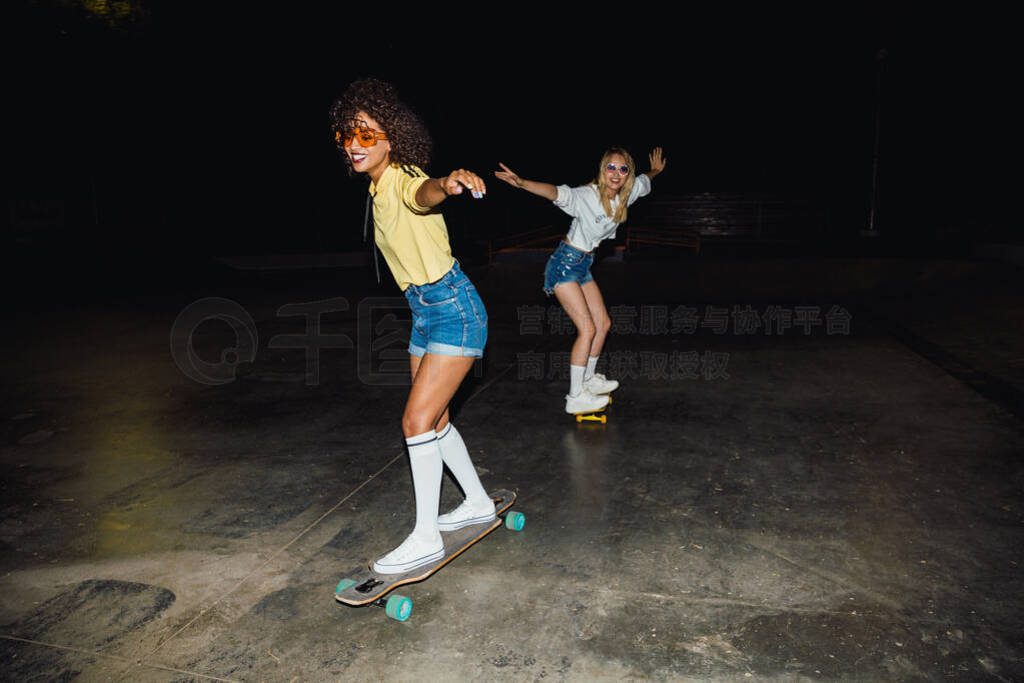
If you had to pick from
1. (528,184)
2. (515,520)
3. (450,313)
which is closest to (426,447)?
(450,313)

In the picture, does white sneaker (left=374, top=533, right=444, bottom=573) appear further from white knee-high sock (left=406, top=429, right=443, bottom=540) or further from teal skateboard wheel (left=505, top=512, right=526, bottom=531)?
teal skateboard wheel (left=505, top=512, right=526, bottom=531)

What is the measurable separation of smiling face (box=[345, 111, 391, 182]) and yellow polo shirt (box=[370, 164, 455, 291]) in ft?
0.15

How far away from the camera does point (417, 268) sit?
2.90 m

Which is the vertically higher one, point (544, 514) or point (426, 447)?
point (426, 447)

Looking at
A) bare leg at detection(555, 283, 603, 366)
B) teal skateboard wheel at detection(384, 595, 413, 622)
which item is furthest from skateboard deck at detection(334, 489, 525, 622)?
bare leg at detection(555, 283, 603, 366)

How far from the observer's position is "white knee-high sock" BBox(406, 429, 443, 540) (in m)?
3.01

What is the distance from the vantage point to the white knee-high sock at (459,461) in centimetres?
324

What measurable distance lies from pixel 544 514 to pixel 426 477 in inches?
37.3

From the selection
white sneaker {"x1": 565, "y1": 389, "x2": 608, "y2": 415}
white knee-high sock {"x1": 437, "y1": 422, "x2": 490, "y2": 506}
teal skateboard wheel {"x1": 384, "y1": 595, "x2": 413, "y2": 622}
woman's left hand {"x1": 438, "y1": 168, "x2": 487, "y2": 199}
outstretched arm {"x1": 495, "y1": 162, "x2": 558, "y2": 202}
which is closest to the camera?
woman's left hand {"x1": 438, "y1": 168, "x2": 487, "y2": 199}

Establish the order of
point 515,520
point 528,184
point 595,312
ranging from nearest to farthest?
point 515,520 → point 528,184 → point 595,312

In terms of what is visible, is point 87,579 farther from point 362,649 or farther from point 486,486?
point 486,486

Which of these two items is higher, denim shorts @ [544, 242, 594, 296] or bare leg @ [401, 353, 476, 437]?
denim shorts @ [544, 242, 594, 296]

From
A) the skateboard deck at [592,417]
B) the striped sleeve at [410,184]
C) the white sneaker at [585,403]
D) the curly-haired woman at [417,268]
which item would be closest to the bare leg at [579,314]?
the white sneaker at [585,403]

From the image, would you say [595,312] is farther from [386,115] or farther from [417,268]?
[386,115]
